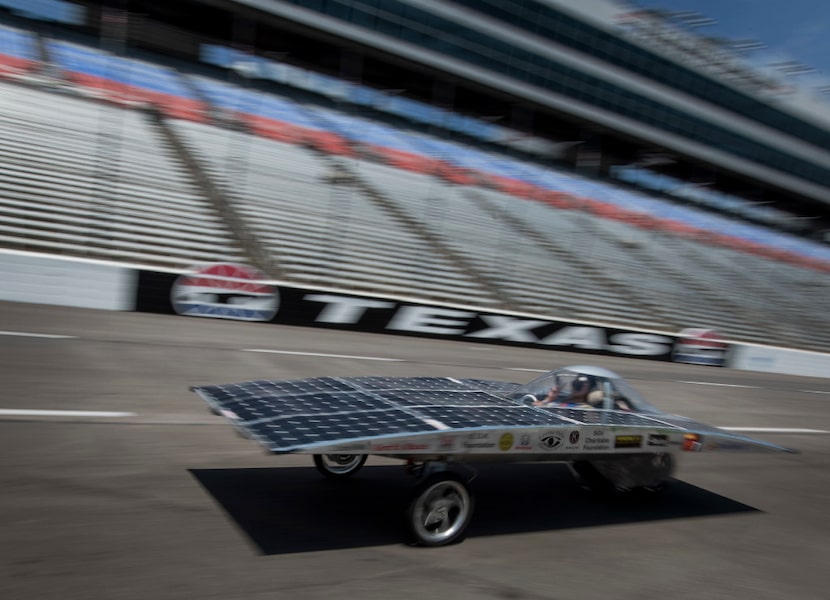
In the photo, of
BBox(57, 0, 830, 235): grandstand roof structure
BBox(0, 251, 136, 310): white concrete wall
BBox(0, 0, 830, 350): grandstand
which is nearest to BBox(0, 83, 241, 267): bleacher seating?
BBox(0, 0, 830, 350): grandstand

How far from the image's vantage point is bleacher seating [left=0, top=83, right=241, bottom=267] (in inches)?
563

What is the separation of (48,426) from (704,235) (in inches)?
1276

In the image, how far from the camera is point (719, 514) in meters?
6.40

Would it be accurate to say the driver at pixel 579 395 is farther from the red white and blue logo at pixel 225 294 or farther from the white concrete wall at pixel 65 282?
the white concrete wall at pixel 65 282

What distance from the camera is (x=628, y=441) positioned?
569 centimetres

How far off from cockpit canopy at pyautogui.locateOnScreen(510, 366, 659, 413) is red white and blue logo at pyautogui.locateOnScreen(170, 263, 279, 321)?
917 cm

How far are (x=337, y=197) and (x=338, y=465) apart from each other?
16.6 m

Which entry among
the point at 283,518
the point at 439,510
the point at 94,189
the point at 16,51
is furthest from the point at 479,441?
the point at 16,51

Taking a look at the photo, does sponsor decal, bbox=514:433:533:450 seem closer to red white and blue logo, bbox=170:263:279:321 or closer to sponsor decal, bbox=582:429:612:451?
sponsor decal, bbox=582:429:612:451

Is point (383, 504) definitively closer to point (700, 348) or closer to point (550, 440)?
point (550, 440)

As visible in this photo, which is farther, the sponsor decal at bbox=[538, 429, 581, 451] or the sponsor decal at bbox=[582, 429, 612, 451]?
the sponsor decal at bbox=[582, 429, 612, 451]

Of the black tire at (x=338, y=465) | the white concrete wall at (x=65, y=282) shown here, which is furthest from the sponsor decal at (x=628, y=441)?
the white concrete wall at (x=65, y=282)

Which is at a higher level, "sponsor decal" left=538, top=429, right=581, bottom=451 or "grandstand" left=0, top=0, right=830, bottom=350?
"grandstand" left=0, top=0, right=830, bottom=350

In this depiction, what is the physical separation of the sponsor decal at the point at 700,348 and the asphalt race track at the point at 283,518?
38.9 ft
